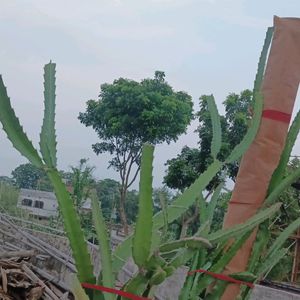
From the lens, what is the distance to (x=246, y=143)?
891 millimetres

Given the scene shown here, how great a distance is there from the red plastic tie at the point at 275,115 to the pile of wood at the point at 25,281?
2.86 m

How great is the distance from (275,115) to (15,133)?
1.54ft

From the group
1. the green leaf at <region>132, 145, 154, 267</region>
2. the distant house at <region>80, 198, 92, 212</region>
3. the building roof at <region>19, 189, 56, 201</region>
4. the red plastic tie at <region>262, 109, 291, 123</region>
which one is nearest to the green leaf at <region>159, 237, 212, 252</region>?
the green leaf at <region>132, 145, 154, 267</region>

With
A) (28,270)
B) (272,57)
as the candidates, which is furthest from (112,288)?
(28,270)

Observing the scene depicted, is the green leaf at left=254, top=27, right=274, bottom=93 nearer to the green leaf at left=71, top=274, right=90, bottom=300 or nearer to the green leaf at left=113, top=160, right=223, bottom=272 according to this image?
the green leaf at left=113, top=160, right=223, bottom=272

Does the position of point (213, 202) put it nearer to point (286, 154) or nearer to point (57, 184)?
point (286, 154)

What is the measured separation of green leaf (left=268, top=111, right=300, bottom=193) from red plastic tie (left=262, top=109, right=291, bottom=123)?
5 centimetres

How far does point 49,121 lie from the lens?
75cm

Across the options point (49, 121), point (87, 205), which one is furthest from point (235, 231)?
point (87, 205)

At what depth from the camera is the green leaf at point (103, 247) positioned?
67cm

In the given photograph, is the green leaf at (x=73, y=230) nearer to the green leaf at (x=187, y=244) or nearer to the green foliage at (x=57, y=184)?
the green foliage at (x=57, y=184)

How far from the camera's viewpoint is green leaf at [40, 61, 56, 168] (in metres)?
0.71

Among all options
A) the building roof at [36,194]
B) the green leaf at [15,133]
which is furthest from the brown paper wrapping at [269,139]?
the building roof at [36,194]

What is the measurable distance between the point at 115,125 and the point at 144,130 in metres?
0.74
